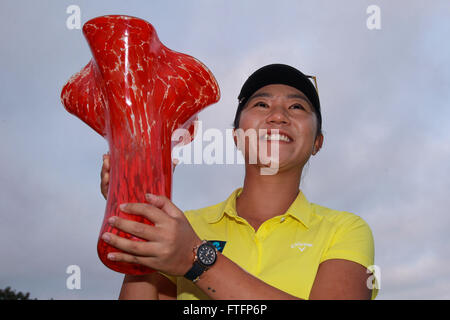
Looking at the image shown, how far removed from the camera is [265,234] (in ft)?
6.29

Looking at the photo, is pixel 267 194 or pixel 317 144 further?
pixel 317 144

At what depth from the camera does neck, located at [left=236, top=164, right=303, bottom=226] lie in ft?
6.84

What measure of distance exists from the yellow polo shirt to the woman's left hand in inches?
18.9

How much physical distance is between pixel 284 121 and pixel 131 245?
97 centimetres

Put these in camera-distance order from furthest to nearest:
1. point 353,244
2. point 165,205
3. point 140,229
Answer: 1. point 353,244
2. point 165,205
3. point 140,229

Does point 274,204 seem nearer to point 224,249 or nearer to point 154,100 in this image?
point 224,249

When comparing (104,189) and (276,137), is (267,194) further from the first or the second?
(104,189)

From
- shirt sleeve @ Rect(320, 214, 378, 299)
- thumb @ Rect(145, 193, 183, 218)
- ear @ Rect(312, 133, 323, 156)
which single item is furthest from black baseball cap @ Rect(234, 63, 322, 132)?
thumb @ Rect(145, 193, 183, 218)

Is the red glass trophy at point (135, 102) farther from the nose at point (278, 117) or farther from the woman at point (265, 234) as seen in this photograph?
the nose at point (278, 117)

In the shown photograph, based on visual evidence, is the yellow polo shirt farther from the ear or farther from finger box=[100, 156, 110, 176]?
finger box=[100, 156, 110, 176]

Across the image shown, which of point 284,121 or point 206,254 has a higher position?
point 284,121

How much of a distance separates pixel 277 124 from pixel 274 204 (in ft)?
1.25

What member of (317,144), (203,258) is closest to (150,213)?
(203,258)

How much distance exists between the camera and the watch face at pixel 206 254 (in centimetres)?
135
